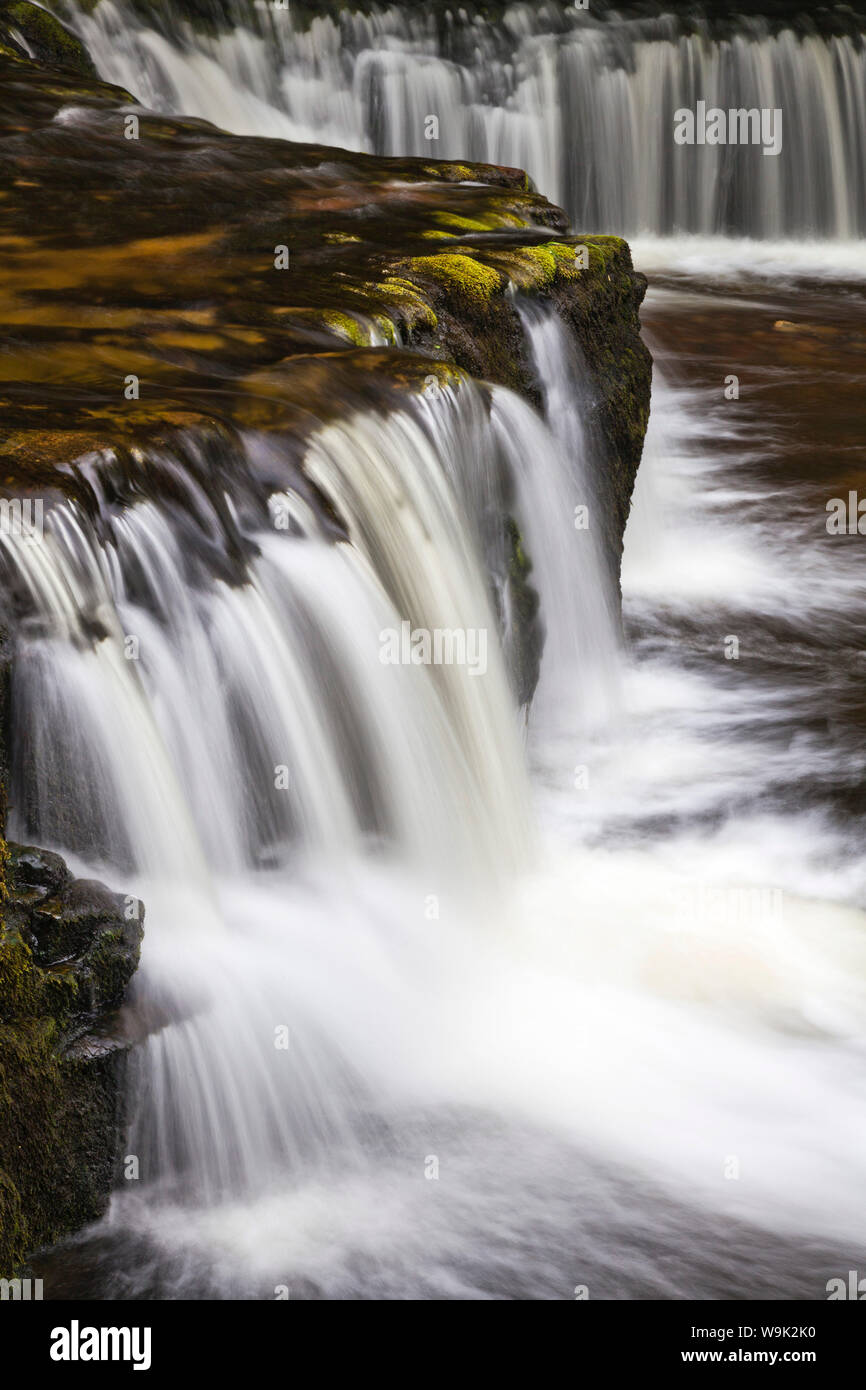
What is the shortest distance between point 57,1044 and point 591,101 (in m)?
12.8

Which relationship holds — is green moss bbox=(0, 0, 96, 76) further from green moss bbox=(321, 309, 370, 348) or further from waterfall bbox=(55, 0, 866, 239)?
green moss bbox=(321, 309, 370, 348)

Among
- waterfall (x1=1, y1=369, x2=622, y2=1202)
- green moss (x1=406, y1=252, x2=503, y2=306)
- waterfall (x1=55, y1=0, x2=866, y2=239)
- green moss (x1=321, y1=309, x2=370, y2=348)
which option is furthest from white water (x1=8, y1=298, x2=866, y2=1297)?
waterfall (x1=55, y1=0, x2=866, y2=239)

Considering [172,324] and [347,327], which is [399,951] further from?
[172,324]

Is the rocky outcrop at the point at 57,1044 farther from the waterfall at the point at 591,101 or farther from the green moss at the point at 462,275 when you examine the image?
the waterfall at the point at 591,101

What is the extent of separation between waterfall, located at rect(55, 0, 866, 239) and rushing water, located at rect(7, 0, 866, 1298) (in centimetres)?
707

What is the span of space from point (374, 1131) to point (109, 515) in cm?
170

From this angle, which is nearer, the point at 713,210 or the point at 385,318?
the point at 385,318

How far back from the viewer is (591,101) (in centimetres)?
1455

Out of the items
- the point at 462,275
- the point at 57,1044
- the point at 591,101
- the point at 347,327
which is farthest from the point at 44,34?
the point at 57,1044

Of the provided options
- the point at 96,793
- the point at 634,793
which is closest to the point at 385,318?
the point at 634,793

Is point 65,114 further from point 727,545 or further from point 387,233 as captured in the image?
point 727,545

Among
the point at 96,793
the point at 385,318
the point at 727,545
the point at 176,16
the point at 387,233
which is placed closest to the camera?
the point at 96,793

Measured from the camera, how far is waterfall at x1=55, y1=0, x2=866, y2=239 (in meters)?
13.1

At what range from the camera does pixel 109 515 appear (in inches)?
169
